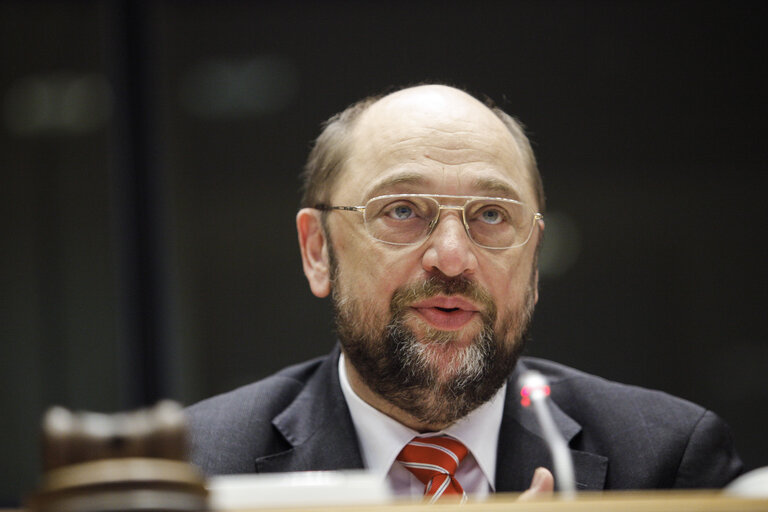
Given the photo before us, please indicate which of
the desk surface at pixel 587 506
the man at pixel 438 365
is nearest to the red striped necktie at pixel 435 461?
the man at pixel 438 365

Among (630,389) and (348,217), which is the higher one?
(348,217)

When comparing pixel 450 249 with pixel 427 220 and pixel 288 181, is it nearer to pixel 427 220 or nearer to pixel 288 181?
pixel 427 220

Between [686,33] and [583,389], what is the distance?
212 cm

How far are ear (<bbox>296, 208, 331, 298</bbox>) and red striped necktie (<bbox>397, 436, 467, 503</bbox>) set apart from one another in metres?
0.46

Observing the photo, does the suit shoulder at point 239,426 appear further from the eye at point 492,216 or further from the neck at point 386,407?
the eye at point 492,216

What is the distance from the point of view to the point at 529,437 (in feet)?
6.63

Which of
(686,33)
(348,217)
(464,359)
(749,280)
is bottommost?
(749,280)

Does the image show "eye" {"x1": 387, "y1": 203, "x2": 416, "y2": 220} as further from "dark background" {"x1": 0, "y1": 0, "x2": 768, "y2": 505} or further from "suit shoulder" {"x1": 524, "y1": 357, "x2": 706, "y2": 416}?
"dark background" {"x1": 0, "y1": 0, "x2": 768, "y2": 505}

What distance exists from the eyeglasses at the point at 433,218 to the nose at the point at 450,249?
0.6 inches

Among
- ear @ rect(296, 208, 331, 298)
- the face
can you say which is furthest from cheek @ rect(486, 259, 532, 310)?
ear @ rect(296, 208, 331, 298)

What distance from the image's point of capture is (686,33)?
3.70 m

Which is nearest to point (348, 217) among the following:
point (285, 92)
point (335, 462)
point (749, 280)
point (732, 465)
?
point (335, 462)

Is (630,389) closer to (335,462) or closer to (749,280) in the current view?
(335,462)

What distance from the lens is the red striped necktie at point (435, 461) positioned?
186cm
